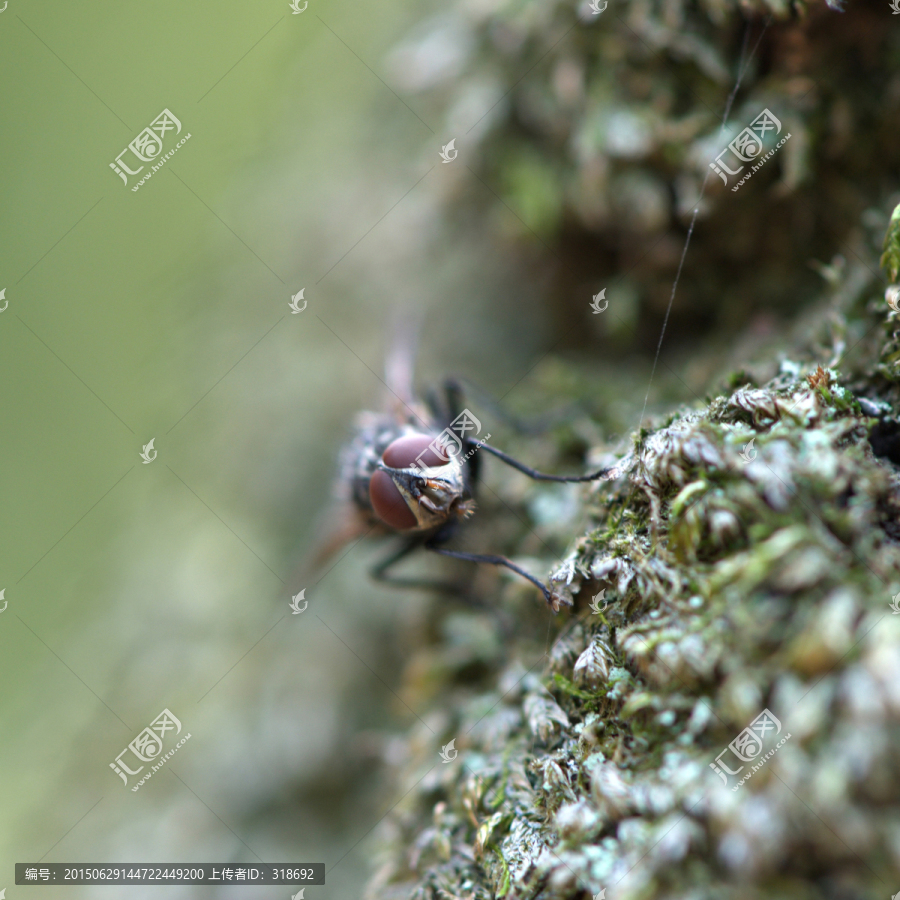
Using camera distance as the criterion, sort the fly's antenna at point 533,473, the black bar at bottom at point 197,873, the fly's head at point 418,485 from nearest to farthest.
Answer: the fly's antenna at point 533,473 → the fly's head at point 418,485 → the black bar at bottom at point 197,873

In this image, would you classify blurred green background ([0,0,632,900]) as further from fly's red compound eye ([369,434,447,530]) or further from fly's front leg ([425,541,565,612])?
fly's red compound eye ([369,434,447,530])

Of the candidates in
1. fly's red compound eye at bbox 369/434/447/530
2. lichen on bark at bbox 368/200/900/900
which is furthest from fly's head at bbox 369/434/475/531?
lichen on bark at bbox 368/200/900/900

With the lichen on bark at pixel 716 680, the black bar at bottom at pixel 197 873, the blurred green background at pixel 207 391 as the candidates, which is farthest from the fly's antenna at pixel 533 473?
the black bar at bottom at pixel 197 873

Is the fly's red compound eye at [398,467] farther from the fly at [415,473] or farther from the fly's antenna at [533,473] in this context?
the fly's antenna at [533,473]

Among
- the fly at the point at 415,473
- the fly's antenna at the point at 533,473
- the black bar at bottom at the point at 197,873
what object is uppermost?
the fly at the point at 415,473

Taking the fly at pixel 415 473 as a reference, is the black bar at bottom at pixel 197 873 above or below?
below

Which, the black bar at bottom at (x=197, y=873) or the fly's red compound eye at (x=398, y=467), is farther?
the black bar at bottom at (x=197, y=873)

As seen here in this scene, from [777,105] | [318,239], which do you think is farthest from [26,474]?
[777,105]

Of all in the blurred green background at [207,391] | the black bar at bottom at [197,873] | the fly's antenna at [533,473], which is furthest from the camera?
the blurred green background at [207,391]
